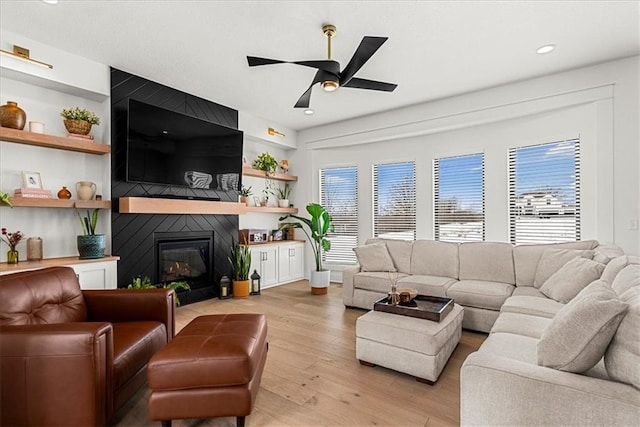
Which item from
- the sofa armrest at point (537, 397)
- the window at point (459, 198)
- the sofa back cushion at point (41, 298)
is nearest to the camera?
the sofa armrest at point (537, 397)

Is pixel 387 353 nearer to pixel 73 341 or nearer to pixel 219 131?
pixel 73 341

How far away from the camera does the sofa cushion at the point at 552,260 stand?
10.5ft

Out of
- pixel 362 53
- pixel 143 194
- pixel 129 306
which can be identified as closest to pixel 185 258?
pixel 143 194

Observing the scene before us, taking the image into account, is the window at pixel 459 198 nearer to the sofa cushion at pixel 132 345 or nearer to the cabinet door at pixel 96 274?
the sofa cushion at pixel 132 345

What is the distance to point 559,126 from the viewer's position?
4.00 m

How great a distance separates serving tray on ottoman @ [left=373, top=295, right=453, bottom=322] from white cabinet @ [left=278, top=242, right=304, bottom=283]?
3157 millimetres

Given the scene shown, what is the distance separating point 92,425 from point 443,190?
4793 mm

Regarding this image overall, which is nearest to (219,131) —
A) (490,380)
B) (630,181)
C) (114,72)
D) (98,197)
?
(114,72)

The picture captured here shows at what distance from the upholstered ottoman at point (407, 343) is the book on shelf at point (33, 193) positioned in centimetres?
337

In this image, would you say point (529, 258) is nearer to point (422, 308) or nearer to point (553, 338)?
point (422, 308)

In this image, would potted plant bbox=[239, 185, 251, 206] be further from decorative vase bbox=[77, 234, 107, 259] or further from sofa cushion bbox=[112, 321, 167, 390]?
sofa cushion bbox=[112, 321, 167, 390]

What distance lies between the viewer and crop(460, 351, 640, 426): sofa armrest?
119 cm

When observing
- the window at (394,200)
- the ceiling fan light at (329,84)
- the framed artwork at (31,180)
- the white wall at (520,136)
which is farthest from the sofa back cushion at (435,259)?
the framed artwork at (31,180)

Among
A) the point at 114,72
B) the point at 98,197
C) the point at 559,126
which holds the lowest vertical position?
the point at 98,197
